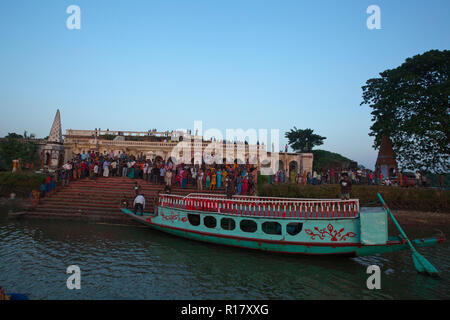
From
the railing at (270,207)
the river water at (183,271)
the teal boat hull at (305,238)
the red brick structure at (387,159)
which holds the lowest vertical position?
the river water at (183,271)

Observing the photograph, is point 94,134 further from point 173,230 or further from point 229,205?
point 229,205

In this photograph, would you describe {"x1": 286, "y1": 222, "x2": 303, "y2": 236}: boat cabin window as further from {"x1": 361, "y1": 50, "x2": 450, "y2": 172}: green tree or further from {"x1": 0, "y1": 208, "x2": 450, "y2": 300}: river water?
{"x1": 361, "y1": 50, "x2": 450, "y2": 172}: green tree

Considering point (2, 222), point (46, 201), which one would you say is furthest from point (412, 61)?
point (2, 222)

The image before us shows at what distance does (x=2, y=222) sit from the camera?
→ 14828mm

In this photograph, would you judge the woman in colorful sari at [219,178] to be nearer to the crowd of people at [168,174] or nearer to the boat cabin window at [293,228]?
the crowd of people at [168,174]

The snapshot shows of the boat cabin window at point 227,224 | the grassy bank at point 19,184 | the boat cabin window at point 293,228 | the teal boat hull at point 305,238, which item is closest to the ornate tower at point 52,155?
the grassy bank at point 19,184

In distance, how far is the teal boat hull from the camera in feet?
31.8

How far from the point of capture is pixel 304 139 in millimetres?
47719

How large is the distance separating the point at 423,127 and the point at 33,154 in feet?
130

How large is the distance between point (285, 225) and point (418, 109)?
783 inches

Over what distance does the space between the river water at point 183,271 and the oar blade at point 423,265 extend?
0.27m

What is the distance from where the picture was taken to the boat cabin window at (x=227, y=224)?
37.9ft

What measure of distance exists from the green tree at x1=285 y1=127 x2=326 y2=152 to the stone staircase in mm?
33255
